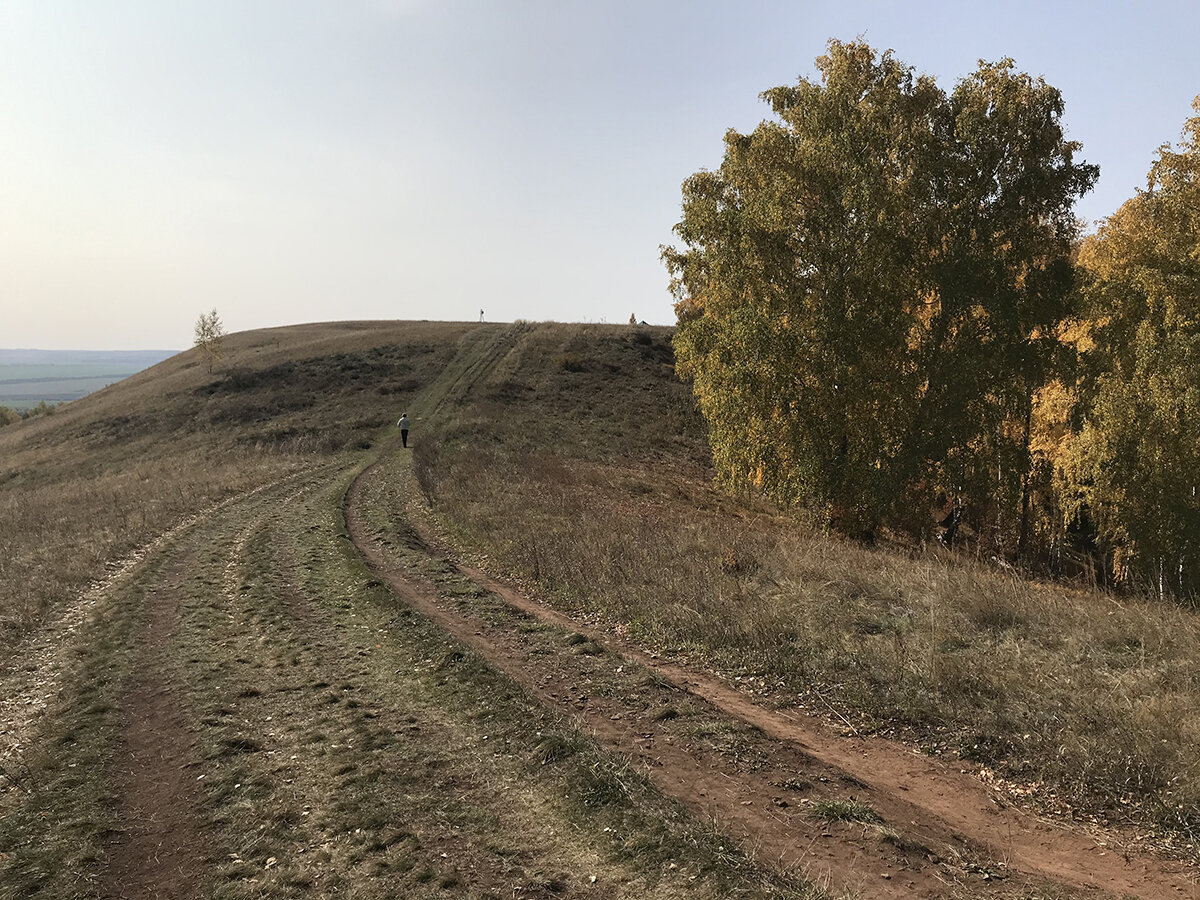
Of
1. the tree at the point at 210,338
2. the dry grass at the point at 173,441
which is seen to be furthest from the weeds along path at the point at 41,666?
the tree at the point at 210,338

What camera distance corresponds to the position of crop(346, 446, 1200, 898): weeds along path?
17.1ft

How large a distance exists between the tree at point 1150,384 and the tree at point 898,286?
59.8 inches

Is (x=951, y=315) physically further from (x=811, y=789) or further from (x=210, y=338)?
(x=210, y=338)

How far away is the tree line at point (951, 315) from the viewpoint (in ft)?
56.2

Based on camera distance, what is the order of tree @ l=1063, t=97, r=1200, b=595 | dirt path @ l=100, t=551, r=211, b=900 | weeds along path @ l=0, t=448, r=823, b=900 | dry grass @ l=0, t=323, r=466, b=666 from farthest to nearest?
dry grass @ l=0, t=323, r=466, b=666 → tree @ l=1063, t=97, r=1200, b=595 → dirt path @ l=100, t=551, r=211, b=900 → weeds along path @ l=0, t=448, r=823, b=900

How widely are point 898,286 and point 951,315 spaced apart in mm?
1583

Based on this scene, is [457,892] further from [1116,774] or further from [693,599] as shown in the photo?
[693,599]

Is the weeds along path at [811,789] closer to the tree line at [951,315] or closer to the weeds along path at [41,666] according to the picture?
the weeds along path at [41,666]

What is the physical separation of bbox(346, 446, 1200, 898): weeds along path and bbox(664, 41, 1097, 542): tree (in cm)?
1066

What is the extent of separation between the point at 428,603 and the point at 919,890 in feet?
31.7

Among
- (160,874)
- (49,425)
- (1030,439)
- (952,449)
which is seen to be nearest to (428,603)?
(160,874)

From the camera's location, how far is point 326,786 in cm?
692

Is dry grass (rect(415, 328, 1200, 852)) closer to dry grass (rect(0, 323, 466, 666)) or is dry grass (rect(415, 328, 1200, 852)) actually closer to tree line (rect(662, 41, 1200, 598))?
tree line (rect(662, 41, 1200, 598))

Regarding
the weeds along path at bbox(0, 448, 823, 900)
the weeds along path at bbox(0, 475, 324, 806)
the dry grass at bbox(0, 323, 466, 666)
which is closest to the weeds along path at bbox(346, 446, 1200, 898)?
the weeds along path at bbox(0, 448, 823, 900)
